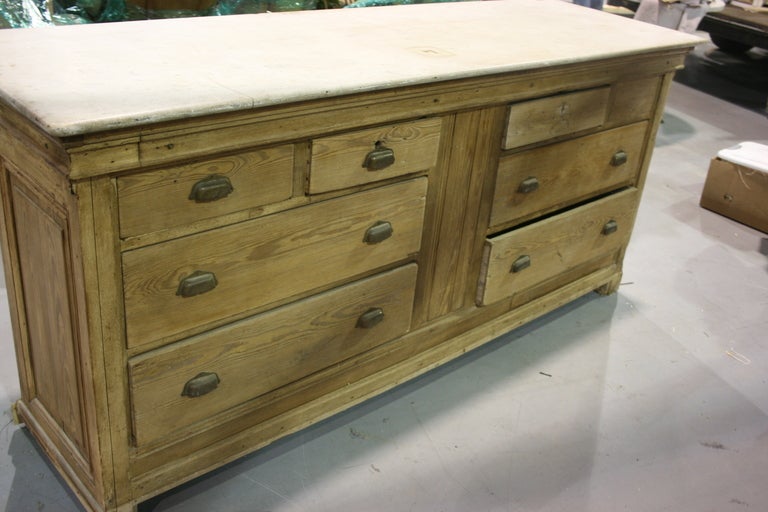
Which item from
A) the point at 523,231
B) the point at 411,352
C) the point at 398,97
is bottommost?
the point at 411,352

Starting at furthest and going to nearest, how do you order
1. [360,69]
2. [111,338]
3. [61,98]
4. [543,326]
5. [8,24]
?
[8,24]
[543,326]
[360,69]
[111,338]
[61,98]

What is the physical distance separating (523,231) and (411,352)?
19.6 inches

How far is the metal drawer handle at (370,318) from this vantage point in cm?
204

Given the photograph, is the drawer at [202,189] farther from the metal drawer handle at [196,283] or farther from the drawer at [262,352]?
the drawer at [262,352]

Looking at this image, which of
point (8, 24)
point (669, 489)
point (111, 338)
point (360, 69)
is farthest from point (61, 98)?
point (8, 24)

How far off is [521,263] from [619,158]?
1.74 feet

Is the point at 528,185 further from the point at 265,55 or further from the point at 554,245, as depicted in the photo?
the point at 265,55

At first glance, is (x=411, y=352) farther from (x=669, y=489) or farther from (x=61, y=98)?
(x=61, y=98)

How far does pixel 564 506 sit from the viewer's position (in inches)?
77.9

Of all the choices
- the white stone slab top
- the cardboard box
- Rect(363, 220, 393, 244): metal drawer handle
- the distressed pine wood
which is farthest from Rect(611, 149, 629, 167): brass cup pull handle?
the cardboard box

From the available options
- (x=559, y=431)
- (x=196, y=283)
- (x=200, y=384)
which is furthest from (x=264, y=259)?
(x=559, y=431)

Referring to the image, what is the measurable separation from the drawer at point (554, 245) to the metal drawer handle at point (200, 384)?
92 cm

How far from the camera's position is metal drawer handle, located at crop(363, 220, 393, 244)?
1.92m

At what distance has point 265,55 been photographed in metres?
1.83
